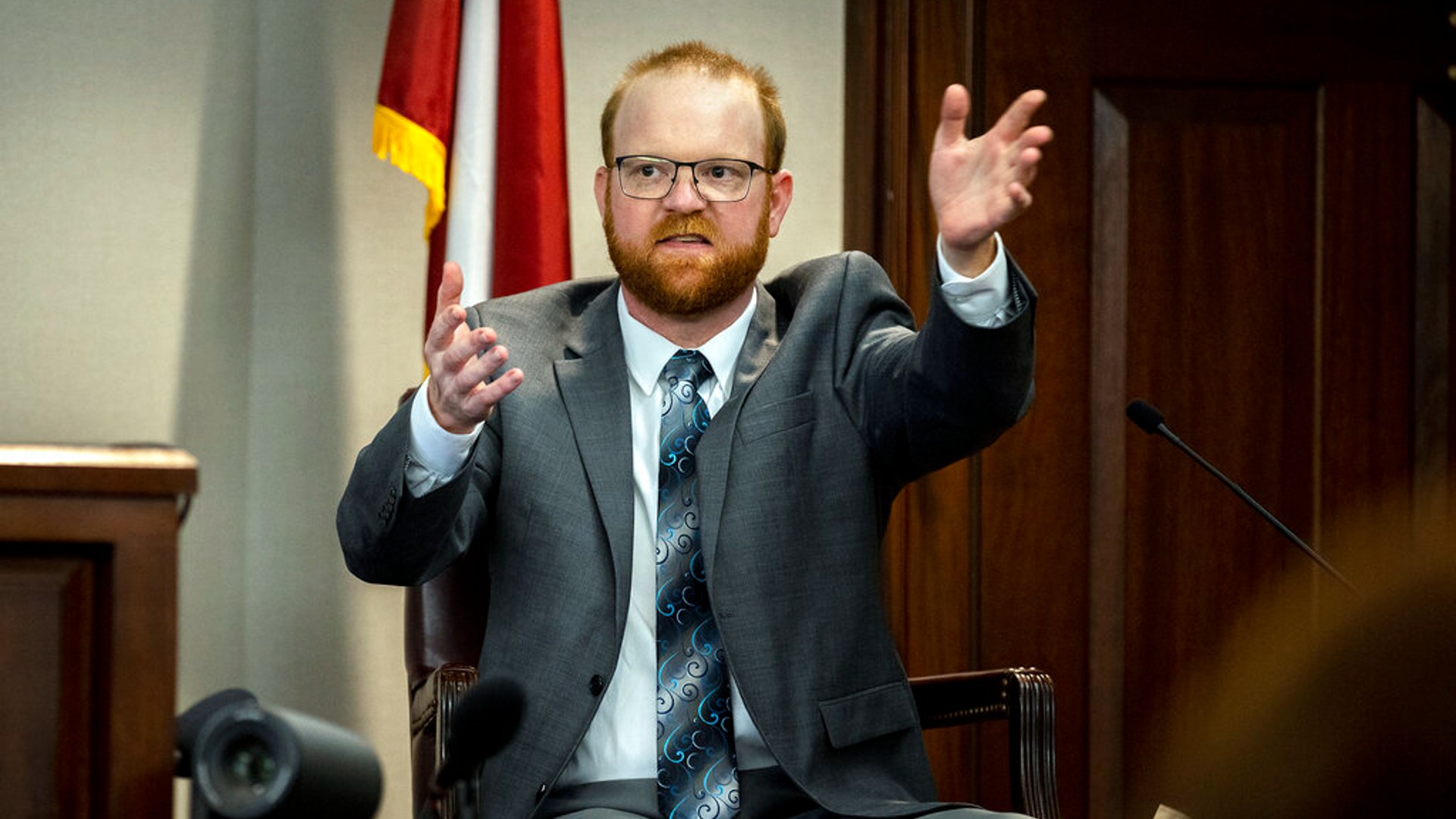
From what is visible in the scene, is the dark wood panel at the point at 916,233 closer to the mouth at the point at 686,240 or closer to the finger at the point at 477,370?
the mouth at the point at 686,240

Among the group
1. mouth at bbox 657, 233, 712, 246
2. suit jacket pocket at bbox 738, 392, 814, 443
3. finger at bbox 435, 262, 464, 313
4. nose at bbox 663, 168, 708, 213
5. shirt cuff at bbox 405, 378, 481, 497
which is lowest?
shirt cuff at bbox 405, 378, 481, 497

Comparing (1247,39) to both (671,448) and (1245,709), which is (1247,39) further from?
(1245,709)

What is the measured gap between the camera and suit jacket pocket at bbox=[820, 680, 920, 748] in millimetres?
2027

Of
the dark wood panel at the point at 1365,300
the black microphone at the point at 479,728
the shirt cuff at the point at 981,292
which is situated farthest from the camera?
the dark wood panel at the point at 1365,300

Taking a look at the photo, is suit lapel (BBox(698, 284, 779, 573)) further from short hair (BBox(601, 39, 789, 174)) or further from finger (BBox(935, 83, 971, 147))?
finger (BBox(935, 83, 971, 147))

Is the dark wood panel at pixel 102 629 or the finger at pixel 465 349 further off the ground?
the finger at pixel 465 349

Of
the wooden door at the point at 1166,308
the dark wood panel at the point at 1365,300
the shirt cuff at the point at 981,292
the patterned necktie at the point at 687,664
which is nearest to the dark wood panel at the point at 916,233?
the wooden door at the point at 1166,308

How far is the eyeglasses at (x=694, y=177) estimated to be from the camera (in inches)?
87.8

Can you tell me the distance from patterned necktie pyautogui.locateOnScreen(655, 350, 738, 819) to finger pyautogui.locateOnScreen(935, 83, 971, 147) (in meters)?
0.55

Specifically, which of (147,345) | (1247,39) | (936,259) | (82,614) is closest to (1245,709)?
(82,614)

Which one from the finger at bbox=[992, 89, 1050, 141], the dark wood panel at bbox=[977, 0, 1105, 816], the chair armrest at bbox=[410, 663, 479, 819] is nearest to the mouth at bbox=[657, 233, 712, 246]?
the finger at bbox=[992, 89, 1050, 141]

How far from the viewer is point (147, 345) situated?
265 cm

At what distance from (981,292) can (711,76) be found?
60 cm

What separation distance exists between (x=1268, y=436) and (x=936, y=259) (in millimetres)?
1779
